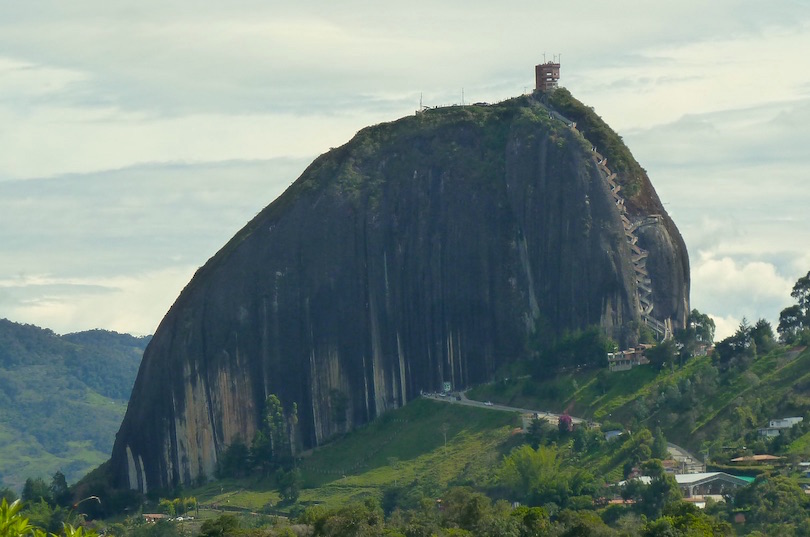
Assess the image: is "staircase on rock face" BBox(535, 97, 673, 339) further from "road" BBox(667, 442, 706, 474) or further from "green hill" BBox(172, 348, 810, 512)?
"road" BBox(667, 442, 706, 474)

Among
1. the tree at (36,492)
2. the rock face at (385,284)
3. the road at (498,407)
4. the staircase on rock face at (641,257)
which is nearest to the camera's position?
the road at (498,407)

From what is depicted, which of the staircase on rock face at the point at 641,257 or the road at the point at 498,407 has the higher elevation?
the staircase on rock face at the point at 641,257

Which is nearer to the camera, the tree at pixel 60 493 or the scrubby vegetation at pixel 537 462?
the scrubby vegetation at pixel 537 462

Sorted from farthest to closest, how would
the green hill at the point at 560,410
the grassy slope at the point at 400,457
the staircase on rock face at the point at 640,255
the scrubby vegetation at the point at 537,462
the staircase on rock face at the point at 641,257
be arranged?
the staircase on rock face at the point at 641,257 → the staircase on rock face at the point at 640,255 → the grassy slope at the point at 400,457 → the green hill at the point at 560,410 → the scrubby vegetation at the point at 537,462

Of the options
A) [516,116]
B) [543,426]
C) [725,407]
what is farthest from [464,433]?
[516,116]

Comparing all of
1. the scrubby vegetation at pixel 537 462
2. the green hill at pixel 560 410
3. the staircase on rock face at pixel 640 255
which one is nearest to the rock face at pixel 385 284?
the staircase on rock face at pixel 640 255

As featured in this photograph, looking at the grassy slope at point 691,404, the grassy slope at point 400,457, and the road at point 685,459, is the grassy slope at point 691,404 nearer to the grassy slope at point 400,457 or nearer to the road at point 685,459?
the road at point 685,459

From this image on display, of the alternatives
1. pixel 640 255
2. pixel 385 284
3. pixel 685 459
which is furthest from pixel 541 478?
pixel 385 284

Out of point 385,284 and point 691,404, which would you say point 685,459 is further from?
point 385,284
